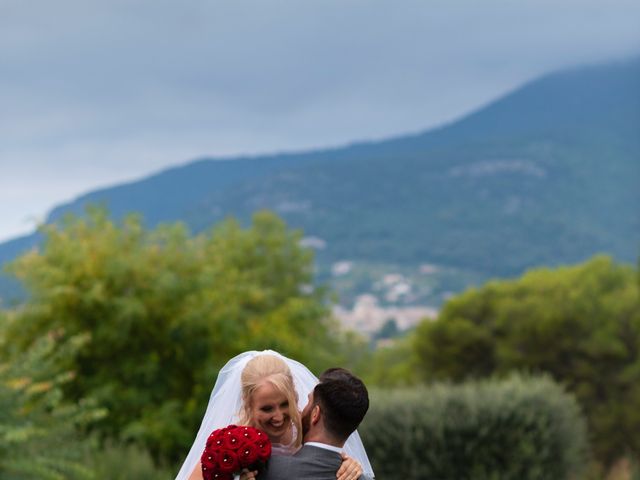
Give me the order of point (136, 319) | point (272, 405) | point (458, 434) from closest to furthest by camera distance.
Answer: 1. point (272, 405)
2. point (458, 434)
3. point (136, 319)

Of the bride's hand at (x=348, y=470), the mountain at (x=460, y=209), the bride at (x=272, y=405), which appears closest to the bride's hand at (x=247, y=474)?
the bride at (x=272, y=405)

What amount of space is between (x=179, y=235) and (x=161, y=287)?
1886mm

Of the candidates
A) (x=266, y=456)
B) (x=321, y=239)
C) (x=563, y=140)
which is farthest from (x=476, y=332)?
(x=563, y=140)

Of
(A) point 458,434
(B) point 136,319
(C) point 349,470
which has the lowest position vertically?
(A) point 458,434

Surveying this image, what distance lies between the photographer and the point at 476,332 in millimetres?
30156

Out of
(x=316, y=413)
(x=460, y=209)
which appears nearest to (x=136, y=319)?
(x=316, y=413)

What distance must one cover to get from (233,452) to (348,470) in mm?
396

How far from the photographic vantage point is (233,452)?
10.6ft

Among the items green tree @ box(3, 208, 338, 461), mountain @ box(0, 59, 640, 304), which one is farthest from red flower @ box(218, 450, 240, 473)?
mountain @ box(0, 59, 640, 304)

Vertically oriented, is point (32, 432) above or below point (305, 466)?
below

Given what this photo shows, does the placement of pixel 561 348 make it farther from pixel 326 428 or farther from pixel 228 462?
pixel 228 462

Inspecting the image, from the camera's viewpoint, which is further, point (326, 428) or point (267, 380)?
point (267, 380)

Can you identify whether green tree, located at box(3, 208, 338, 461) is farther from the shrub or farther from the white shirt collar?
the white shirt collar

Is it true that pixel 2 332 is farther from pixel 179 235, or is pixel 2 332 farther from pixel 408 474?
pixel 408 474
